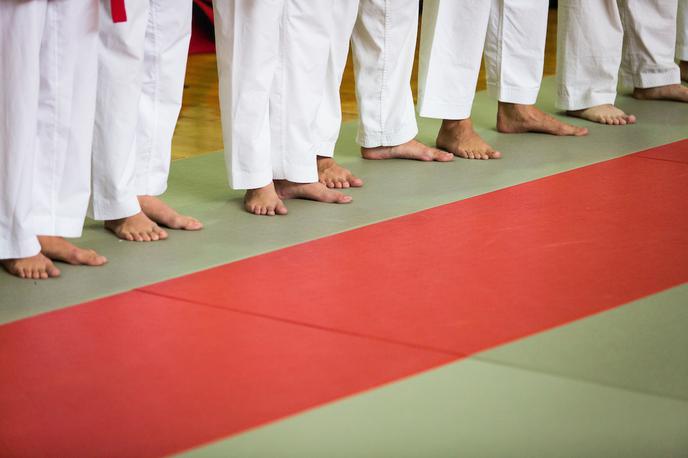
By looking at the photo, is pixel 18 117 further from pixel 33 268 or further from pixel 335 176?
pixel 335 176

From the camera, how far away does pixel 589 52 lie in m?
4.20

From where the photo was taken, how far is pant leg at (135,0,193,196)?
2811mm

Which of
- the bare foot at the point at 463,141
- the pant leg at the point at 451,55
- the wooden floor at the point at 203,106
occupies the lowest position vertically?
the wooden floor at the point at 203,106

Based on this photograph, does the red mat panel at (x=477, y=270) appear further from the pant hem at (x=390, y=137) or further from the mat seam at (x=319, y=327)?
the pant hem at (x=390, y=137)

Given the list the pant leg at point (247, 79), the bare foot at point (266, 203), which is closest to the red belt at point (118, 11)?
the pant leg at point (247, 79)

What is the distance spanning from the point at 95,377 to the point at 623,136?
2.44 m

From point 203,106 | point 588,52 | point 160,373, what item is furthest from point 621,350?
point 203,106

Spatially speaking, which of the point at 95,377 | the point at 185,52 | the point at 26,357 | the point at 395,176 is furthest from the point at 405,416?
the point at 395,176

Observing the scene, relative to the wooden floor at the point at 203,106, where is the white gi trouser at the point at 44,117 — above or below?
above

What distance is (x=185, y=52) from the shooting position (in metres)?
2.91

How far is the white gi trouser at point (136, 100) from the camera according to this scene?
265 centimetres

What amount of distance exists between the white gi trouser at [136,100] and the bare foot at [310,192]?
0.36 meters

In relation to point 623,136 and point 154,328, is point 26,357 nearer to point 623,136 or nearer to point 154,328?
point 154,328

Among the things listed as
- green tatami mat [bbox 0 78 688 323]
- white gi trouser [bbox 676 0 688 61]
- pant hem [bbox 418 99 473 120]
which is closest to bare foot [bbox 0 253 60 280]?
green tatami mat [bbox 0 78 688 323]
